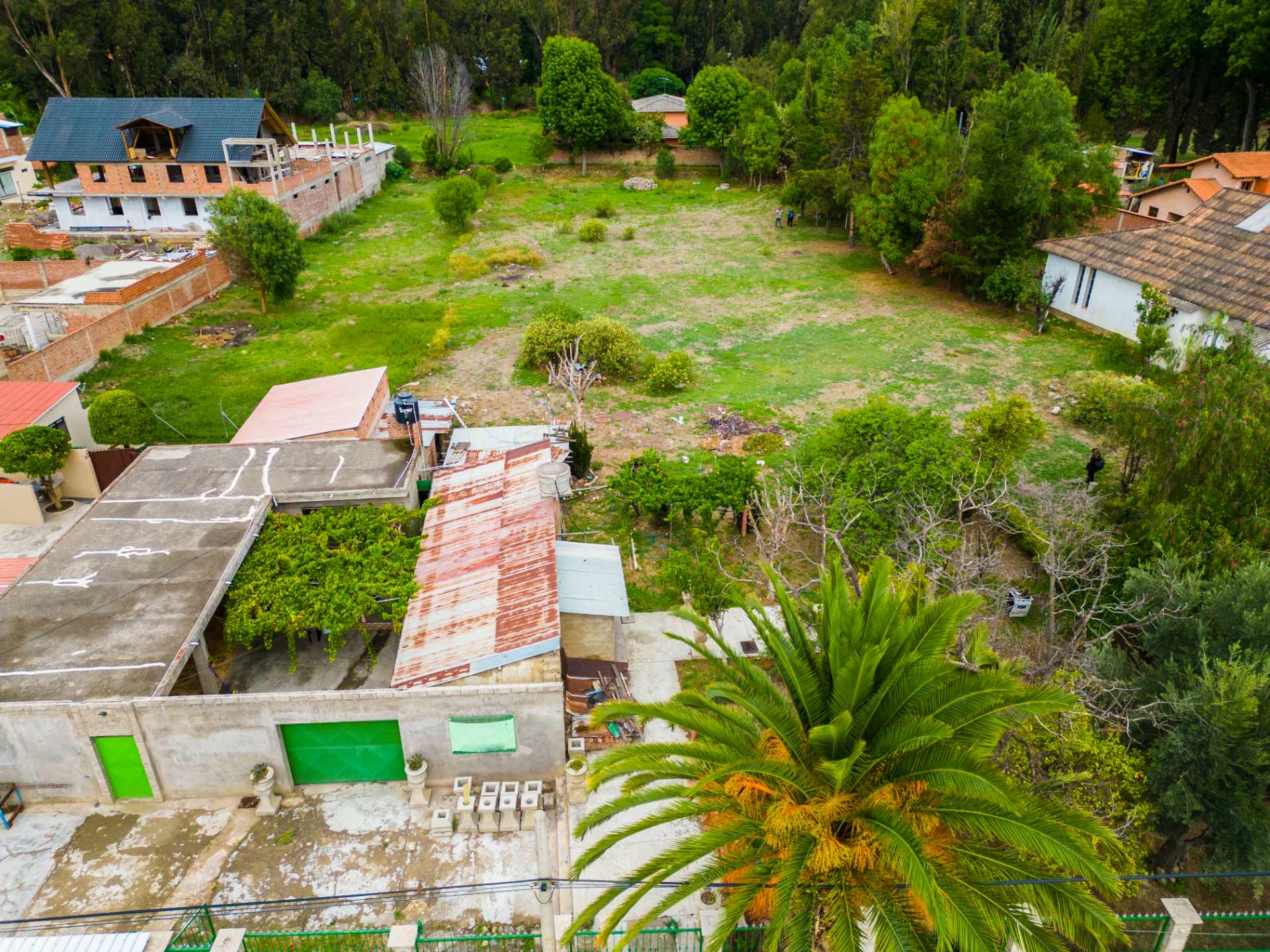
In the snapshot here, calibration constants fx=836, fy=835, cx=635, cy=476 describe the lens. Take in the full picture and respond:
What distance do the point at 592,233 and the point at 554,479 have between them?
2802 centimetres

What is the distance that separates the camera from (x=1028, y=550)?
61.7ft

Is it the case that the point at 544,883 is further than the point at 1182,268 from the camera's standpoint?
No

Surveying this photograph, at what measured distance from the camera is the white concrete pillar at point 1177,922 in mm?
8961

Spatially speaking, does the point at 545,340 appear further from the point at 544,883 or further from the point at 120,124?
the point at 120,124

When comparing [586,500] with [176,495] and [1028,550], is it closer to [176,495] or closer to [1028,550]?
[176,495]

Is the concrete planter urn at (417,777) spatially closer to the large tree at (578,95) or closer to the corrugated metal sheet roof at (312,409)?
the corrugated metal sheet roof at (312,409)

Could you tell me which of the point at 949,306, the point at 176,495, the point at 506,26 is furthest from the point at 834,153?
the point at 506,26

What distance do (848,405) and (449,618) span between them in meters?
15.5

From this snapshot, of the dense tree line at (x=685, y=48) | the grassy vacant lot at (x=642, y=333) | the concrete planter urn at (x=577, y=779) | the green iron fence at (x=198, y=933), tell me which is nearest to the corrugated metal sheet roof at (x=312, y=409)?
the grassy vacant lot at (x=642, y=333)

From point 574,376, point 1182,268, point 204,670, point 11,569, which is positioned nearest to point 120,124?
point 574,376

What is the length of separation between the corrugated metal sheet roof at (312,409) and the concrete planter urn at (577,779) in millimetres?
10525

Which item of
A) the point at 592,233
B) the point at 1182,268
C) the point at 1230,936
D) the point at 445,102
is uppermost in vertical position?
the point at 445,102

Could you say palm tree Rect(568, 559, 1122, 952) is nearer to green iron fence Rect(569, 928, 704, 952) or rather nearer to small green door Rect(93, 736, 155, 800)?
green iron fence Rect(569, 928, 704, 952)

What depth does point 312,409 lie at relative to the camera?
2070cm
